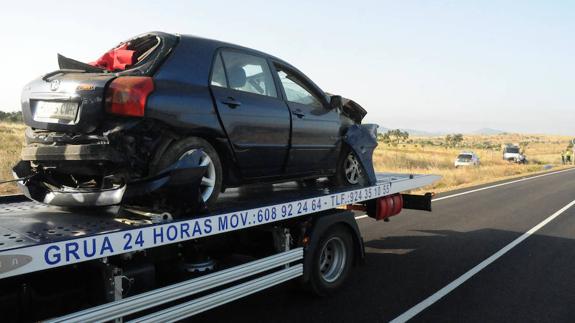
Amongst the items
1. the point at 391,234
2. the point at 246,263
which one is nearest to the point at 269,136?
the point at 246,263

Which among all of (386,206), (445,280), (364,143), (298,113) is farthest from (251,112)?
(445,280)

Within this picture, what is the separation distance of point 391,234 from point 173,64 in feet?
18.8

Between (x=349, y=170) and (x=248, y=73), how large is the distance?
217 centimetres

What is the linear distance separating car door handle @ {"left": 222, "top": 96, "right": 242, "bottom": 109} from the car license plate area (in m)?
1.24

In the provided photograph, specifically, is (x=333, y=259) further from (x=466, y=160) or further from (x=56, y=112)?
(x=466, y=160)

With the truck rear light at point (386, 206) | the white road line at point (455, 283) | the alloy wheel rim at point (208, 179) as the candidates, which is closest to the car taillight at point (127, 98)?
the alloy wheel rim at point (208, 179)

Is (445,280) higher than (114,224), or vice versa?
(114,224)

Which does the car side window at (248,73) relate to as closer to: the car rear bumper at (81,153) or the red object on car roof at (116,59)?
the red object on car roof at (116,59)

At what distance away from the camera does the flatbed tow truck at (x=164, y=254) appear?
2.88 meters

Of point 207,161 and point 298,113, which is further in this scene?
point 298,113

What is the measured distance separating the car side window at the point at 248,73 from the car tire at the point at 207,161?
686mm

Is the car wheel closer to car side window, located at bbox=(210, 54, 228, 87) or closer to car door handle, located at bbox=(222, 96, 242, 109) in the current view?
car door handle, located at bbox=(222, 96, 242, 109)

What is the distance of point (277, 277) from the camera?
4438mm

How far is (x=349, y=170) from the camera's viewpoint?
250 inches
